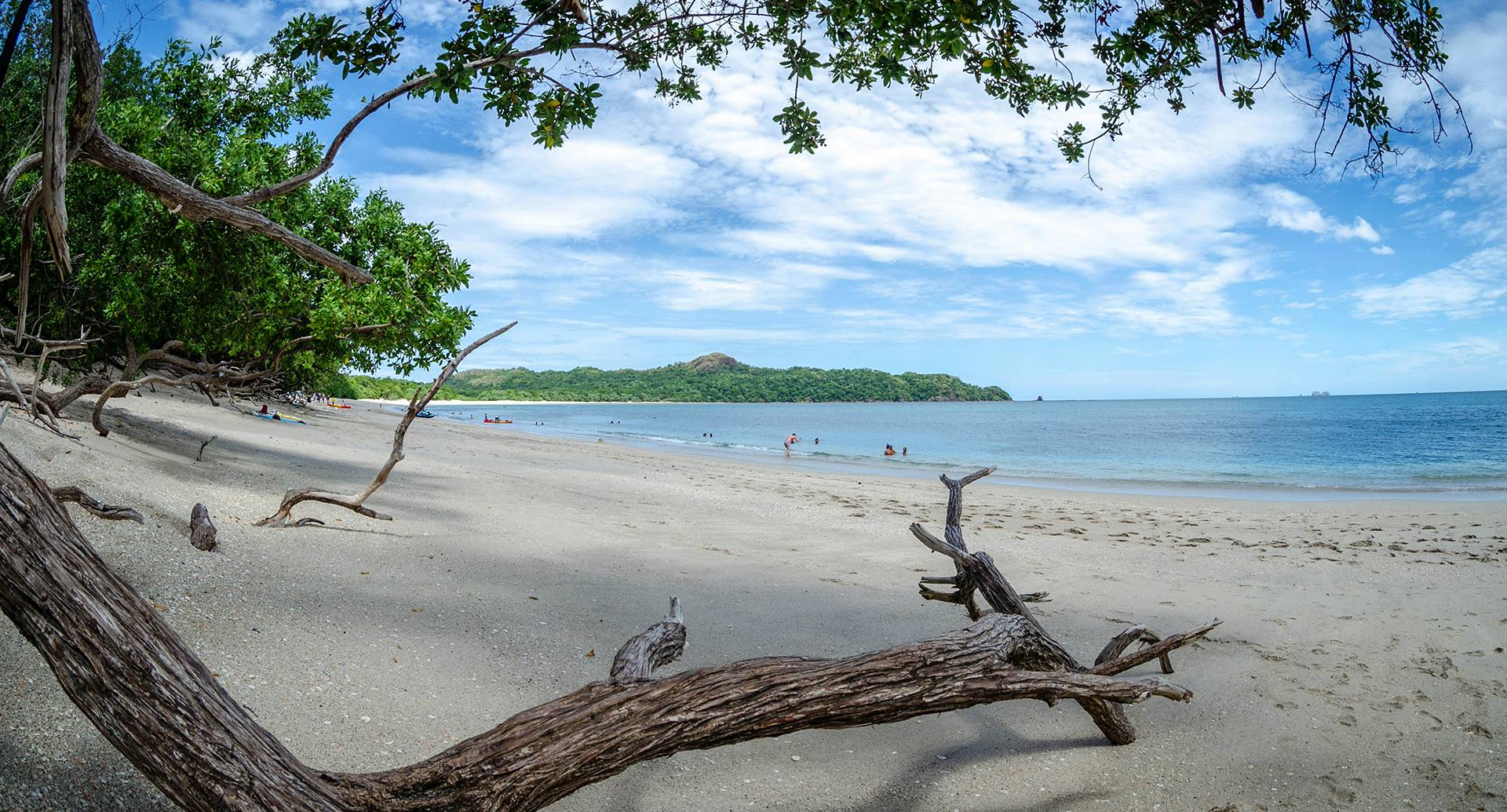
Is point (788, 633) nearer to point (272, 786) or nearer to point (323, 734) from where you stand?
point (323, 734)

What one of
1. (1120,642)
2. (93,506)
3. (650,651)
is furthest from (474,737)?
(93,506)

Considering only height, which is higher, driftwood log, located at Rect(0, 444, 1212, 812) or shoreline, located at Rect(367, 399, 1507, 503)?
driftwood log, located at Rect(0, 444, 1212, 812)

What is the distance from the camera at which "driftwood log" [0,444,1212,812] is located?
214 cm

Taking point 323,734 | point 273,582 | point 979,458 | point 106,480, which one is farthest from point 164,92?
point 979,458

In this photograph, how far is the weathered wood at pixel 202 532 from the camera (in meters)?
5.68

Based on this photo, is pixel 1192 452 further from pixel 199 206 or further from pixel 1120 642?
pixel 199 206

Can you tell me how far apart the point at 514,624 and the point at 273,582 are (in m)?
1.59

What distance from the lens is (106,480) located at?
22.8 ft

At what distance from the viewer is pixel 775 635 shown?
5855 mm

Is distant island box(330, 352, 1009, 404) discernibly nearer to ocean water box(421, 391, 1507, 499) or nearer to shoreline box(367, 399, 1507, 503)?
ocean water box(421, 391, 1507, 499)

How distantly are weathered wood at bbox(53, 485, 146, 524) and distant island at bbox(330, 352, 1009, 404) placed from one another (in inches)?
5810

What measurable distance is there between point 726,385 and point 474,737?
163916 mm

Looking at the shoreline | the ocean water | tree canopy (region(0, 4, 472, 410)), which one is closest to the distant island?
the ocean water

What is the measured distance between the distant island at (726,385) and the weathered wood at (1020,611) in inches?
5839
